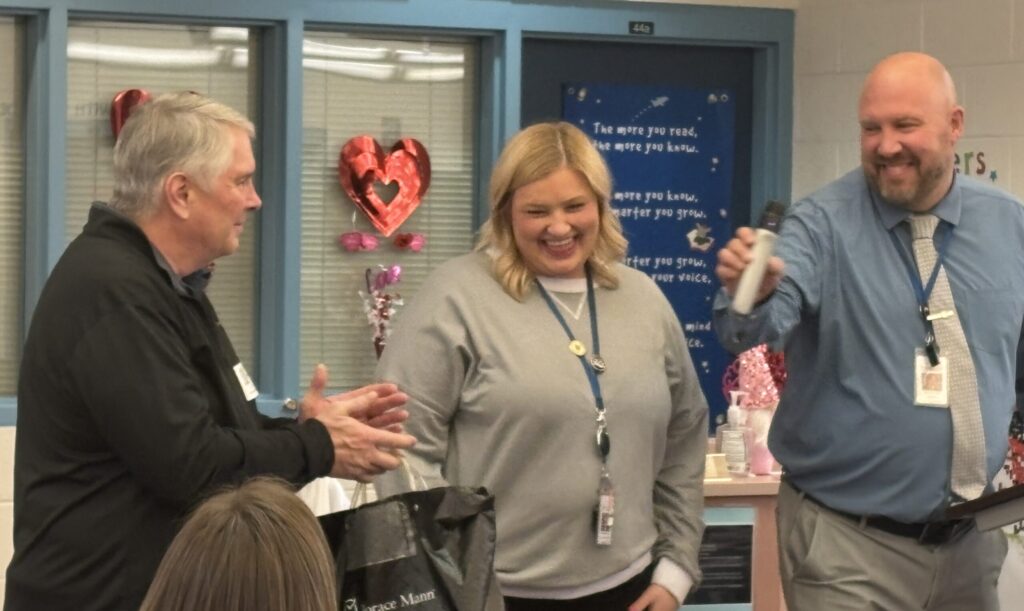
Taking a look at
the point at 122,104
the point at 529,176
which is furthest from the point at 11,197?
the point at 529,176

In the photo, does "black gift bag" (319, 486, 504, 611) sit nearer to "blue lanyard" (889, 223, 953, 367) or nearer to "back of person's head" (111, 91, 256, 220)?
"back of person's head" (111, 91, 256, 220)

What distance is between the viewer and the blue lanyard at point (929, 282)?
2.91 metres

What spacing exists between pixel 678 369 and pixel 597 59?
229cm

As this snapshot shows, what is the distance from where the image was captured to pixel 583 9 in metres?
4.97

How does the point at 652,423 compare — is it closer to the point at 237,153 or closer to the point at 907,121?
the point at 907,121

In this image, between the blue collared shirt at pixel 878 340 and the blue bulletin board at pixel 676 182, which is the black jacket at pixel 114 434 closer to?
the blue collared shirt at pixel 878 340

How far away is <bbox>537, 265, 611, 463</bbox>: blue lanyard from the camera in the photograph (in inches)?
111

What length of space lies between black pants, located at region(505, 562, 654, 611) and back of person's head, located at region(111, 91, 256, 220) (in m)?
0.93

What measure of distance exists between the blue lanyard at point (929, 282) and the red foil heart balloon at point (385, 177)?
7.05ft

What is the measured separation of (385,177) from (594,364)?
2.15 meters

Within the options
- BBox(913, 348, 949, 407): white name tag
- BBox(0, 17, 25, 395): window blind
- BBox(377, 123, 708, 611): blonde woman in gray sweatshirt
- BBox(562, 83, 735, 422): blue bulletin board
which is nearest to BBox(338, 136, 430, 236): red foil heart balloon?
BBox(562, 83, 735, 422): blue bulletin board

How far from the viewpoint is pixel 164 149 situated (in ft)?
7.84

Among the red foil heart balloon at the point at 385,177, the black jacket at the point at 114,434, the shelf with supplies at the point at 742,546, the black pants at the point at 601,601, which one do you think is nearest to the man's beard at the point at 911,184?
the black pants at the point at 601,601

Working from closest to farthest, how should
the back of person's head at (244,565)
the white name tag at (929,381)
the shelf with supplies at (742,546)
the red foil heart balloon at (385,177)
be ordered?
1. the back of person's head at (244,565)
2. the white name tag at (929,381)
3. the shelf with supplies at (742,546)
4. the red foil heart balloon at (385,177)
